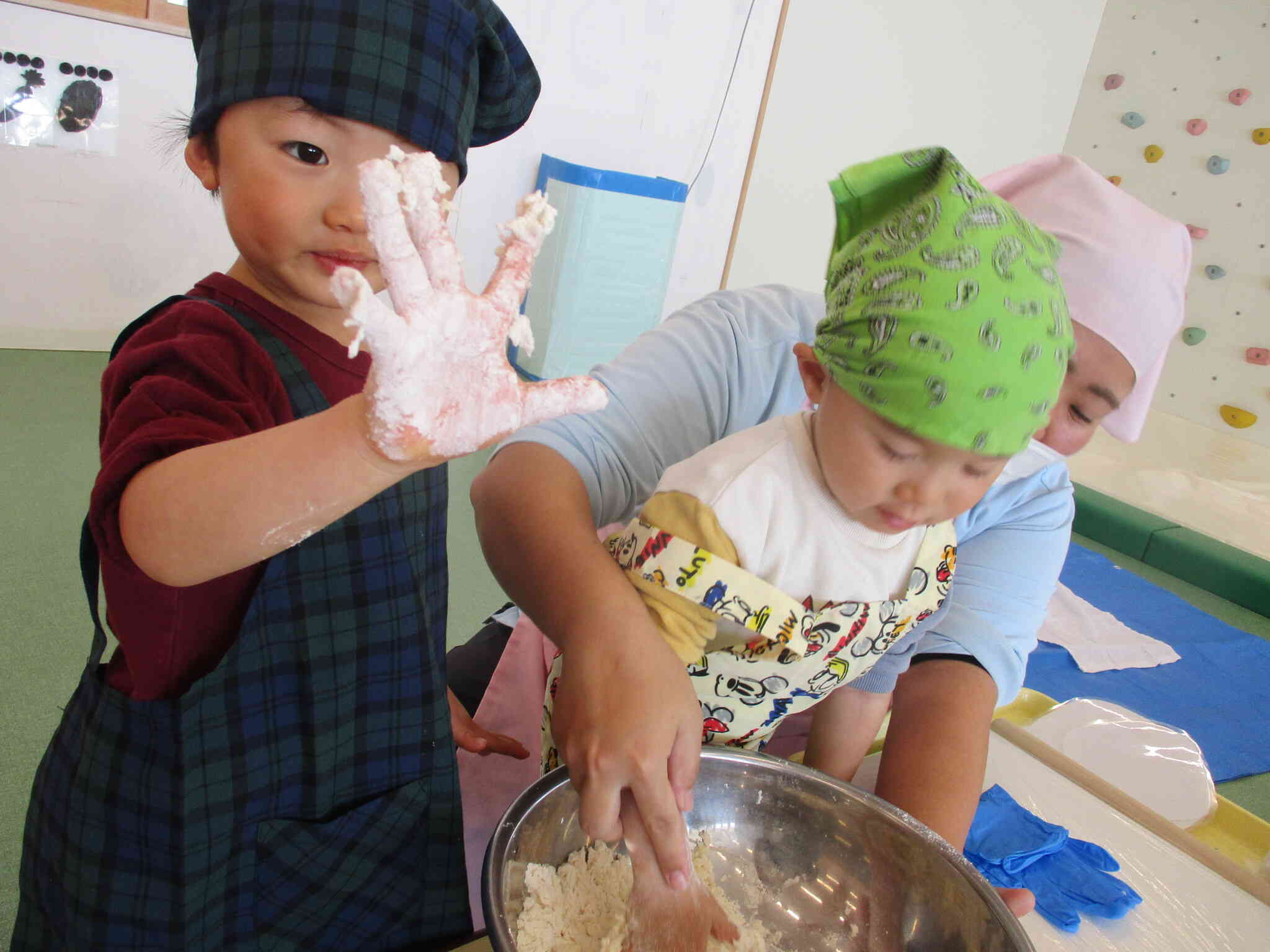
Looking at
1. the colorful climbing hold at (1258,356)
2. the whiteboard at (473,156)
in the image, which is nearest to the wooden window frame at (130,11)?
the whiteboard at (473,156)

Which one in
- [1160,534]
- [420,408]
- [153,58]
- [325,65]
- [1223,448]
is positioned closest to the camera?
[420,408]

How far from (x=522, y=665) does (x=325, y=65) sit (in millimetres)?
621

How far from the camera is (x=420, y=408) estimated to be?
15.2 inches

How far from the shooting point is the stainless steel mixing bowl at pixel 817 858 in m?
0.58

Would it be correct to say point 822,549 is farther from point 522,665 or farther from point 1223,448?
point 1223,448

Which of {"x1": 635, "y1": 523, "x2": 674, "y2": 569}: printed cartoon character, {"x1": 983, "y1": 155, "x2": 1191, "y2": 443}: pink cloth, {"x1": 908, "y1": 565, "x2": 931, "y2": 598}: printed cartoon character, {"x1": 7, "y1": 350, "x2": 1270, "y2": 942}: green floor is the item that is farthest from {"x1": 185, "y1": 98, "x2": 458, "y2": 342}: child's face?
{"x1": 7, "y1": 350, "x2": 1270, "y2": 942}: green floor

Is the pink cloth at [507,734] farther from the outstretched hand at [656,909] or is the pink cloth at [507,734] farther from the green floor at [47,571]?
→ the green floor at [47,571]

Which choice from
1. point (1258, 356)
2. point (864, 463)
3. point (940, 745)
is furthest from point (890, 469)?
point (1258, 356)

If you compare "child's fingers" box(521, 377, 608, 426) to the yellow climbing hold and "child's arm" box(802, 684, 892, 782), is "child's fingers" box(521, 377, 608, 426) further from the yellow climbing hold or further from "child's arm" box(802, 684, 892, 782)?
the yellow climbing hold

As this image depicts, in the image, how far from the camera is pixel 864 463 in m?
0.67

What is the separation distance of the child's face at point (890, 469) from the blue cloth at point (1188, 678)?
1540 mm

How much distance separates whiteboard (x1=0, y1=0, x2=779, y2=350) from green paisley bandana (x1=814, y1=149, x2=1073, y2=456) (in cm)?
210

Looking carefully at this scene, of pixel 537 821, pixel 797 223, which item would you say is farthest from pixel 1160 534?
pixel 537 821

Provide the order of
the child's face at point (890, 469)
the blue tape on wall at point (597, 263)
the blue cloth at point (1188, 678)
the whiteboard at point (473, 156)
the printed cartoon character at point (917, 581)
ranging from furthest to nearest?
the blue tape on wall at point (597, 263) < the whiteboard at point (473, 156) < the blue cloth at point (1188, 678) < the printed cartoon character at point (917, 581) < the child's face at point (890, 469)
